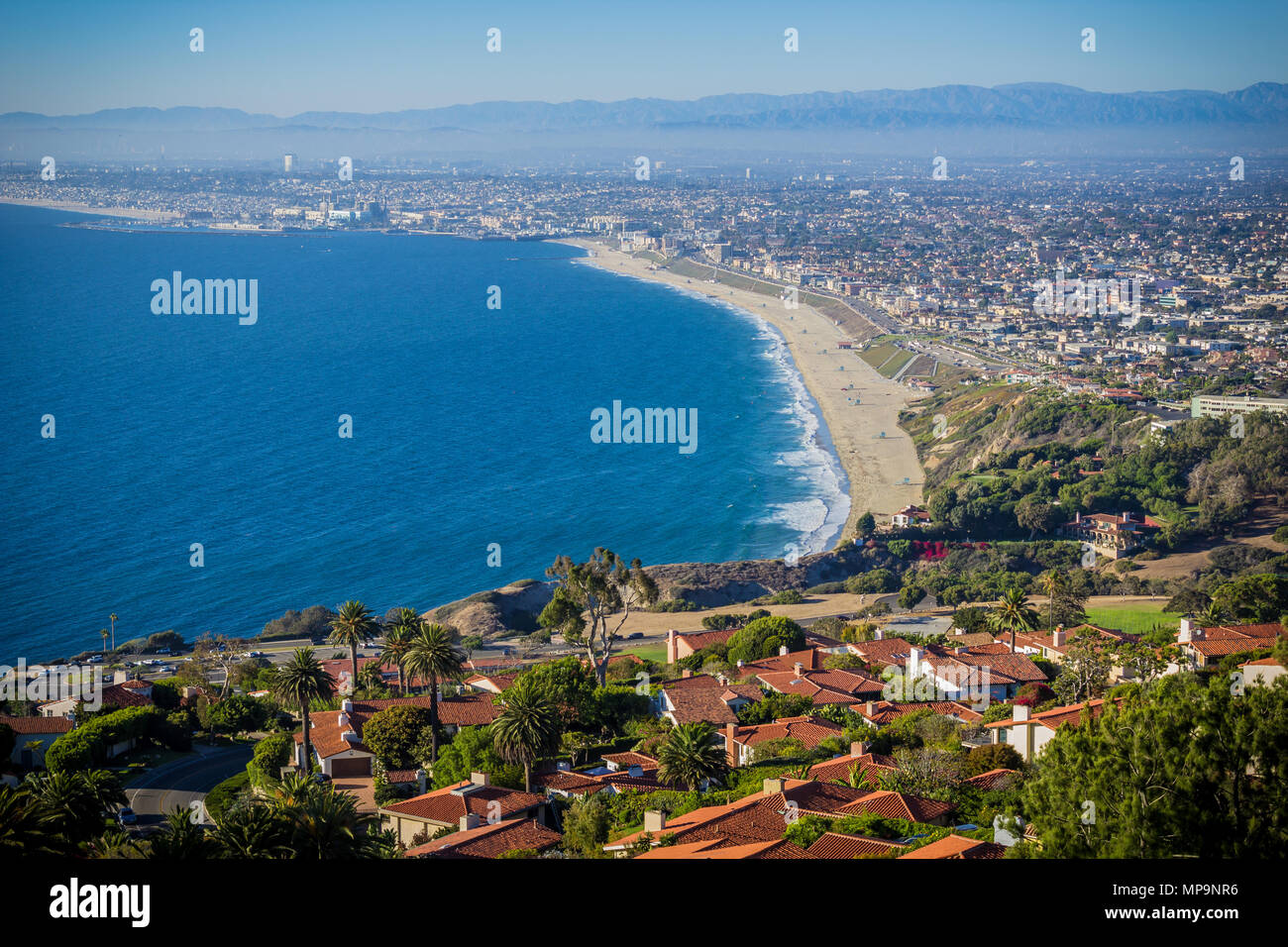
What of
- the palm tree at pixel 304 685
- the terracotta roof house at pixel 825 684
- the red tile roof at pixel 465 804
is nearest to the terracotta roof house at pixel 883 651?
the terracotta roof house at pixel 825 684

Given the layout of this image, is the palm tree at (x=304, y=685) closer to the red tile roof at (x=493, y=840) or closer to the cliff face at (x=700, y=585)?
the red tile roof at (x=493, y=840)

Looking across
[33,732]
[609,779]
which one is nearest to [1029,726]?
[609,779]

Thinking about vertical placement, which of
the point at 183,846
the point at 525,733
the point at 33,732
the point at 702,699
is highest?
the point at 183,846

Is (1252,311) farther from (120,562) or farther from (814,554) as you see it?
(120,562)

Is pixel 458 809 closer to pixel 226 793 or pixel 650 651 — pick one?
pixel 226 793

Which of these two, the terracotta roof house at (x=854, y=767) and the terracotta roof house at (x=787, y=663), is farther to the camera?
the terracotta roof house at (x=787, y=663)

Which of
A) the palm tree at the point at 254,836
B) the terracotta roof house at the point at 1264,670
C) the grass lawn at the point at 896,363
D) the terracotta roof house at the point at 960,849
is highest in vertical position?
the grass lawn at the point at 896,363

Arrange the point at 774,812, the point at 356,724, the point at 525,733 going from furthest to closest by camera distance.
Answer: the point at 356,724 < the point at 525,733 < the point at 774,812
